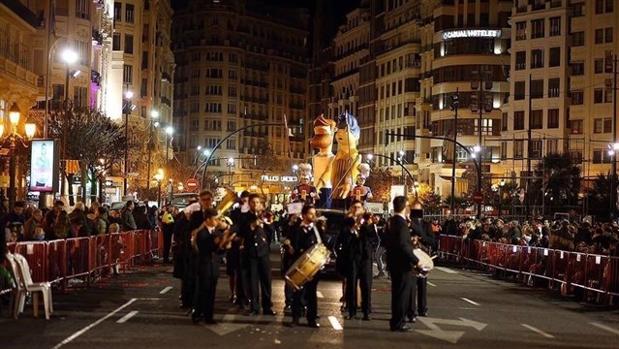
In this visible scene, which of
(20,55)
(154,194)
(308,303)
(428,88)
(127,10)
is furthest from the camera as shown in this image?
(428,88)

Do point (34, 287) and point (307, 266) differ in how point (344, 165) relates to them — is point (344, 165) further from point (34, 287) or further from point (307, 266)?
point (307, 266)

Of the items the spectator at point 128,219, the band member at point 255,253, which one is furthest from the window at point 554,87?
the band member at point 255,253

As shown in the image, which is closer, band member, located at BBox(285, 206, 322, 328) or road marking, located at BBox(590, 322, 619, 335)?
band member, located at BBox(285, 206, 322, 328)

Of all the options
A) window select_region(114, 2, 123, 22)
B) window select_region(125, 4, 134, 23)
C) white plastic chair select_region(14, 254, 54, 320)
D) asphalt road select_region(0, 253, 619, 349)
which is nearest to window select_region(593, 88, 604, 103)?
window select_region(125, 4, 134, 23)

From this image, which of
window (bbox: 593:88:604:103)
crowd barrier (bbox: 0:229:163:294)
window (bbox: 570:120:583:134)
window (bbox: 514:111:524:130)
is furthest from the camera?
window (bbox: 514:111:524:130)

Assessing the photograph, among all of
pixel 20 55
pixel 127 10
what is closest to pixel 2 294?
pixel 20 55

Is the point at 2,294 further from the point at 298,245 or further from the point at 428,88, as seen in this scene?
the point at 428,88

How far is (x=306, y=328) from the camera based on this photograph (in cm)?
1762

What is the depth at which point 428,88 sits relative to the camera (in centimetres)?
11869

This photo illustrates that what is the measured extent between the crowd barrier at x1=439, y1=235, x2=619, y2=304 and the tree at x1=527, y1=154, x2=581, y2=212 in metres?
39.4

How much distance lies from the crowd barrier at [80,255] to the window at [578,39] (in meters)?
61.2

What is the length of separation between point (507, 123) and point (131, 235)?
222 ft

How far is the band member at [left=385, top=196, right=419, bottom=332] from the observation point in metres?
17.0

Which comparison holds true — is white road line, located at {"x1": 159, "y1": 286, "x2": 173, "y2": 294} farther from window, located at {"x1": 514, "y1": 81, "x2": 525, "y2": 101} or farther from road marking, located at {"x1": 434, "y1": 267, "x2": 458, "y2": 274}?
window, located at {"x1": 514, "y1": 81, "x2": 525, "y2": 101}
